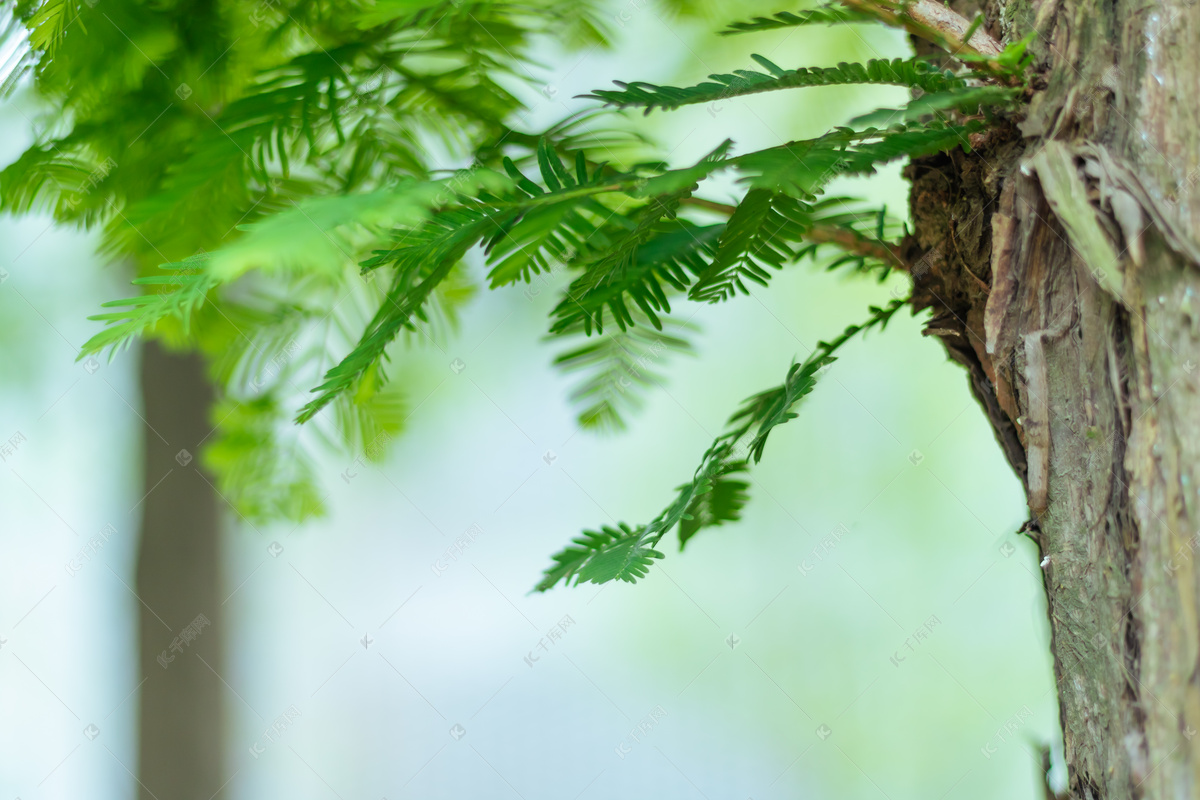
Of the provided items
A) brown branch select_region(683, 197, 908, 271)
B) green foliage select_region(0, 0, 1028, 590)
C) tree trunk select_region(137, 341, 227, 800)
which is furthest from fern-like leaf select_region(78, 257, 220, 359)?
tree trunk select_region(137, 341, 227, 800)

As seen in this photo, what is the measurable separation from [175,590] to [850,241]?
1.14 m

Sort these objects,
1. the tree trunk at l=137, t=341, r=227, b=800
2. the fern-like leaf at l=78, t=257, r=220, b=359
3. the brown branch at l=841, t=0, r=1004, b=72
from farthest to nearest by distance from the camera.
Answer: the tree trunk at l=137, t=341, r=227, b=800 < the brown branch at l=841, t=0, r=1004, b=72 < the fern-like leaf at l=78, t=257, r=220, b=359

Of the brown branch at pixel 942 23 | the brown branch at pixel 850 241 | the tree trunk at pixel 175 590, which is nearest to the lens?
the brown branch at pixel 942 23

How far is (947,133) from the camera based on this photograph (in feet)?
1.11

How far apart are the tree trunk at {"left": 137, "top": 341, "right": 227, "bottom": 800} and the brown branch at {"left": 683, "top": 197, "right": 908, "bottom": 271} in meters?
0.96

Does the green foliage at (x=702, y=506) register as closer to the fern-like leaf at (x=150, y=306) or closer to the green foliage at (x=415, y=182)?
the green foliage at (x=415, y=182)

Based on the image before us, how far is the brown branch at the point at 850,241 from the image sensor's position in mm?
471

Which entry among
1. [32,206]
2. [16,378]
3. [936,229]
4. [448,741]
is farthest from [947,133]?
[448,741]

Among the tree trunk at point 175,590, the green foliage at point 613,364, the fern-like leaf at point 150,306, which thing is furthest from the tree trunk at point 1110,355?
the tree trunk at point 175,590

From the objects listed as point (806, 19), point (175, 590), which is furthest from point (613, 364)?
point (175, 590)

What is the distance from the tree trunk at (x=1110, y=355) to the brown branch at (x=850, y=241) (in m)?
0.09

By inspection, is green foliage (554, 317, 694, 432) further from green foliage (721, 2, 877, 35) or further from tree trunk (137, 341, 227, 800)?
tree trunk (137, 341, 227, 800)

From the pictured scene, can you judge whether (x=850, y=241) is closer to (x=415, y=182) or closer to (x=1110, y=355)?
(x=1110, y=355)

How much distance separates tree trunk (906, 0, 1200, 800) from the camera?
0.94 feet
